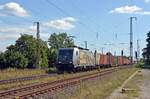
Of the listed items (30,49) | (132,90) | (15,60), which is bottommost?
(132,90)

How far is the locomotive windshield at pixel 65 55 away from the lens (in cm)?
→ 4472

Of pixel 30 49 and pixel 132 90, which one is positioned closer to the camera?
pixel 132 90

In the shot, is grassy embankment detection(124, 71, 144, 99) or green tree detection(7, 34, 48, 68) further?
green tree detection(7, 34, 48, 68)

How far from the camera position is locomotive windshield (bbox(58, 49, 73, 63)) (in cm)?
4472

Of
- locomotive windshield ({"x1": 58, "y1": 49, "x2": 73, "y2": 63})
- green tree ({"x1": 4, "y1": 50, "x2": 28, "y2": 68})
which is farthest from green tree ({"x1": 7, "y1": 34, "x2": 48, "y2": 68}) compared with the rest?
locomotive windshield ({"x1": 58, "y1": 49, "x2": 73, "y2": 63})

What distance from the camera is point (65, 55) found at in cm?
4522

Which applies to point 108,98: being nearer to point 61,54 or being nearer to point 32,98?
point 32,98

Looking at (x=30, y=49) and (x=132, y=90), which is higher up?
(x=30, y=49)

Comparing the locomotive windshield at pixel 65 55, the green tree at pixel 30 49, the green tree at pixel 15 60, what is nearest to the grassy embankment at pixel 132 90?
the locomotive windshield at pixel 65 55

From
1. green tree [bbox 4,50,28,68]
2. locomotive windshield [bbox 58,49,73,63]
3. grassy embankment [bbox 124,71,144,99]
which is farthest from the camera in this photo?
green tree [bbox 4,50,28,68]

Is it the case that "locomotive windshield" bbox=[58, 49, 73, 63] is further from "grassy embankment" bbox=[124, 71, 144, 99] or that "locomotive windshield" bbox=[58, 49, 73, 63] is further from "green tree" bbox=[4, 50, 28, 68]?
"green tree" bbox=[4, 50, 28, 68]

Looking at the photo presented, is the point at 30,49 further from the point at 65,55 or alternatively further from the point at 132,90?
the point at 132,90

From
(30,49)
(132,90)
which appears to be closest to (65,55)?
(132,90)

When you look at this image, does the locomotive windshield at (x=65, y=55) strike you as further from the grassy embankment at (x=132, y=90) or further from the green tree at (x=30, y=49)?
the green tree at (x=30, y=49)
